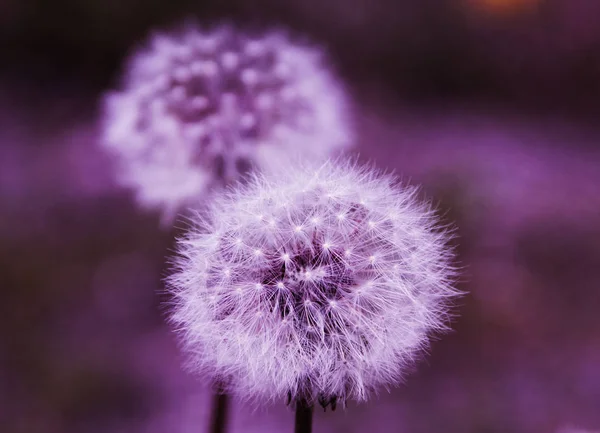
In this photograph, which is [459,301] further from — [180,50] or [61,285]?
[61,285]

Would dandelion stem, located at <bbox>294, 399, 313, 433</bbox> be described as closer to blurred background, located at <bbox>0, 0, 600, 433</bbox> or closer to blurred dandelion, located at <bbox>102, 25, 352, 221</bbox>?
blurred dandelion, located at <bbox>102, 25, 352, 221</bbox>

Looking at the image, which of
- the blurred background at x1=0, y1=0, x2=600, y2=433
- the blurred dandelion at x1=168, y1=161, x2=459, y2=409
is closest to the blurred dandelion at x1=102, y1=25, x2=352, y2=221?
the blurred dandelion at x1=168, y1=161, x2=459, y2=409

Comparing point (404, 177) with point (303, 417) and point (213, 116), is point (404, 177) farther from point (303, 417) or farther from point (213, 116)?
point (303, 417)

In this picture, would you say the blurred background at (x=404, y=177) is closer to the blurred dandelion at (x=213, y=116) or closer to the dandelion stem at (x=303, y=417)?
the blurred dandelion at (x=213, y=116)

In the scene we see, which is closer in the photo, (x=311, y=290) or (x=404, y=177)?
(x=311, y=290)

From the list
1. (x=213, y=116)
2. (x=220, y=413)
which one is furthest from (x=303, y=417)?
(x=213, y=116)

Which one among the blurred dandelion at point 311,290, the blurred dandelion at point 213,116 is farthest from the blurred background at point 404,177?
the blurred dandelion at point 311,290

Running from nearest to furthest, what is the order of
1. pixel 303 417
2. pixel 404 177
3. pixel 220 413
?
1. pixel 303 417
2. pixel 220 413
3. pixel 404 177
